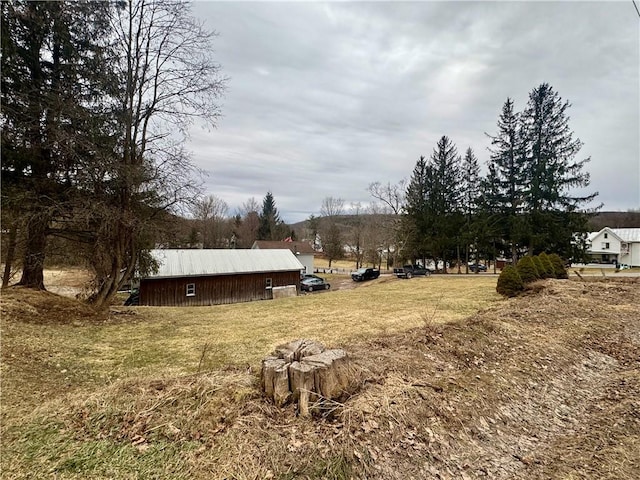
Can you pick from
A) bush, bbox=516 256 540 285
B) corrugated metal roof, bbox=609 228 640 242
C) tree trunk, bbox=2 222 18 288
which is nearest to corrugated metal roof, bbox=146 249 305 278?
tree trunk, bbox=2 222 18 288

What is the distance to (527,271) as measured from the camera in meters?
13.4

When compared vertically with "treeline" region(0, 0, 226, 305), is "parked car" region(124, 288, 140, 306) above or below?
below

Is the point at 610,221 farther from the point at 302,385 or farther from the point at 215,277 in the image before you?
the point at 302,385

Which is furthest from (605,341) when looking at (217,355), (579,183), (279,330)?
(579,183)

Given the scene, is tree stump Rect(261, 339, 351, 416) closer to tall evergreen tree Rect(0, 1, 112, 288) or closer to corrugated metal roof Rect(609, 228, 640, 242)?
tall evergreen tree Rect(0, 1, 112, 288)

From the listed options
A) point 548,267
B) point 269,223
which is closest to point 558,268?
point 548,267

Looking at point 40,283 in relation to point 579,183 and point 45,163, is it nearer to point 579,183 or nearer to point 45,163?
point 45,163

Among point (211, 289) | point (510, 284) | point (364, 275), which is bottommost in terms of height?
point (364, 275)

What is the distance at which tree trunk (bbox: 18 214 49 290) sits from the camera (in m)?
7.91

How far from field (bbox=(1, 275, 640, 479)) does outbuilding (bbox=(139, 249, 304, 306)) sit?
13.2m

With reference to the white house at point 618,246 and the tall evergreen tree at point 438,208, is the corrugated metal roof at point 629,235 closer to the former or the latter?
the white house at point 618,246

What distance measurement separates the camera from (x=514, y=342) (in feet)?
18.2

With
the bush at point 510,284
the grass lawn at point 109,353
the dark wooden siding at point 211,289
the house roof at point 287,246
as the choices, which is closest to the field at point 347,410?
the grass lawn at point 109,353

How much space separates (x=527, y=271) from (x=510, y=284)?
4.62ft
